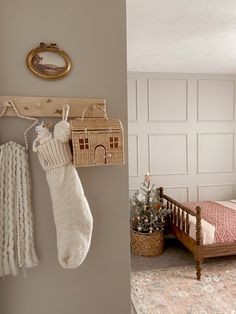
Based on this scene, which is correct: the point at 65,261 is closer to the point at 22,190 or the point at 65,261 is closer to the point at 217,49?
the point at 22,190

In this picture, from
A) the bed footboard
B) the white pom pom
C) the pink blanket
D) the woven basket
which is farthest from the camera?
the woven basket

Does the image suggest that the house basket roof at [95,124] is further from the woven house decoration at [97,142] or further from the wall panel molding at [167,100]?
the wall panel molding at [167,100]

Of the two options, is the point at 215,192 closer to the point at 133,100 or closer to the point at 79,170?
the point at 133,100

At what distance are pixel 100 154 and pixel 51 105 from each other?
0.95 ft

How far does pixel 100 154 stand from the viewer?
3.38 ft

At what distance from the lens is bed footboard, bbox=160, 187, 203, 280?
2.86 m

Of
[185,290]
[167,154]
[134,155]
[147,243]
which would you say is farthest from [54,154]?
[167,154]

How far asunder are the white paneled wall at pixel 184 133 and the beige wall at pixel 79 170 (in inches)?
111

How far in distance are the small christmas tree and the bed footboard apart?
138 mm

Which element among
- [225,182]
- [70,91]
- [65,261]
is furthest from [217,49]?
[65,261]

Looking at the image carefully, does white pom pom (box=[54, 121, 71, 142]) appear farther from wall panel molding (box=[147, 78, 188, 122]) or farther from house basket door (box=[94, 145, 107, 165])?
wall panel molding (box=[147, 78, 188, 122])

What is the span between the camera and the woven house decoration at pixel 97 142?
100 cm

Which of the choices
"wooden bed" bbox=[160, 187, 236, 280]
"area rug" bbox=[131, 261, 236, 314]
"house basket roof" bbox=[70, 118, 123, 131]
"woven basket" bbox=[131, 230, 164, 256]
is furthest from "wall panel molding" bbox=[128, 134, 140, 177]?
"house basket roof" bbox=[70, 118, 123, 131]

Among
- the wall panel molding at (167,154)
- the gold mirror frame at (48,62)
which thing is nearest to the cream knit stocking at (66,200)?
the gold mirror frame at (48,62)
